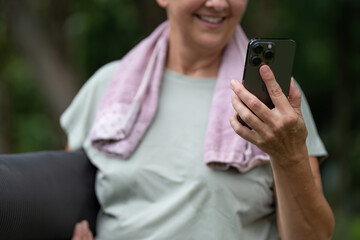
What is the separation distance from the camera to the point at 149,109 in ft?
6.68

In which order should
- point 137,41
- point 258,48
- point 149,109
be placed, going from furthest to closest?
point 137,41
point 149,109
point 258,48

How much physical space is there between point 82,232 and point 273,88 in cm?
105

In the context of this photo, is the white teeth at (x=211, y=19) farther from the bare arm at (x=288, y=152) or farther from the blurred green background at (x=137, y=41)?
the blurred green background at (x=137, y=41)

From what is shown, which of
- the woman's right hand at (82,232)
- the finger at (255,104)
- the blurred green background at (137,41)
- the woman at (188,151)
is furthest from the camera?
the blurred green background at (137,41)

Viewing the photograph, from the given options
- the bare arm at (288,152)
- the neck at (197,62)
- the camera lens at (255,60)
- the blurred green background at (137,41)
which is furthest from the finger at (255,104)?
the blurred green background at (137,41)

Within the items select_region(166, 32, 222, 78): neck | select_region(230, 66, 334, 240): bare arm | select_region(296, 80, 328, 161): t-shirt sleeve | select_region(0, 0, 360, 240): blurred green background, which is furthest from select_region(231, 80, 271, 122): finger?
select_region(0, 0, 360, 240): blurred green background

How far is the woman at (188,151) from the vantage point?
1.81 metres

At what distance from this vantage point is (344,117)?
5504mm

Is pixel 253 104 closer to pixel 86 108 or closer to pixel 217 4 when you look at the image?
pixel 217 4

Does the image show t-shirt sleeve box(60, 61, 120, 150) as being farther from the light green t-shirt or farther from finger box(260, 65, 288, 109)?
finger box(260, 65, 288, 109)

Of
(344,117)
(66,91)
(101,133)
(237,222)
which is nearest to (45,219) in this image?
(101,133)

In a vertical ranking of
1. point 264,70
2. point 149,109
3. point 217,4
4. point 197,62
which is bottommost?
point 149,109

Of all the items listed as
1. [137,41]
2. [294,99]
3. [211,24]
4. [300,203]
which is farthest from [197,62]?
[137,41]

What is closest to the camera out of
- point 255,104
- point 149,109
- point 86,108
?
point 255,104
